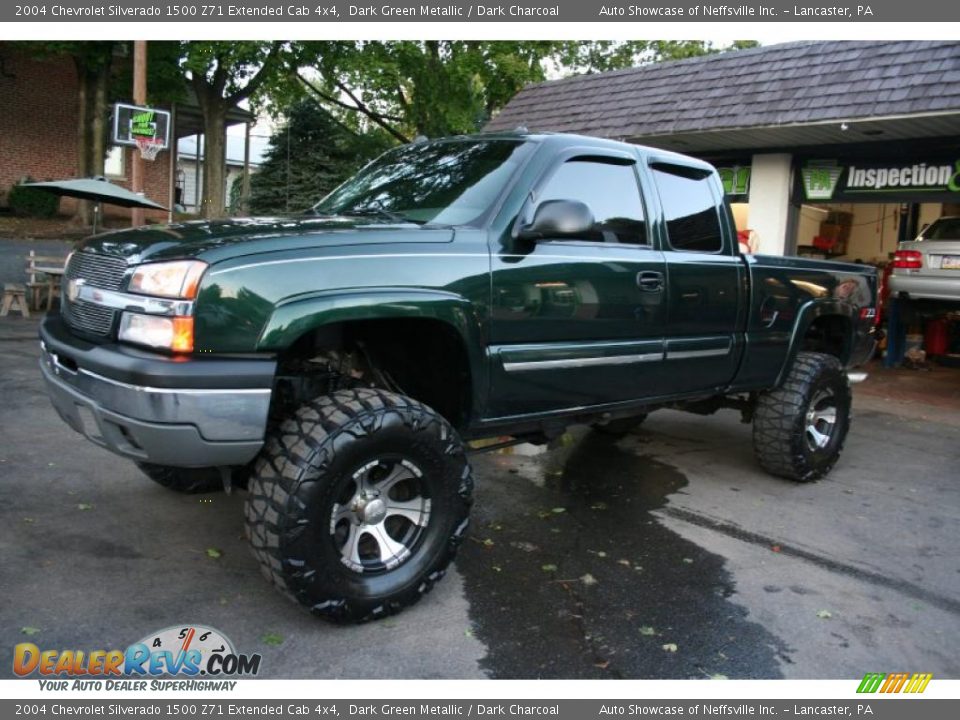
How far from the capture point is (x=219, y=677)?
282 cm

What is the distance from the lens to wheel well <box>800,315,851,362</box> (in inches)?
234

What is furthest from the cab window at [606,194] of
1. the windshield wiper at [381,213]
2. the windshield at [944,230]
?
the windshield at [944,230]

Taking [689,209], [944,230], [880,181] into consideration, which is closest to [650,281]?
[689,209]

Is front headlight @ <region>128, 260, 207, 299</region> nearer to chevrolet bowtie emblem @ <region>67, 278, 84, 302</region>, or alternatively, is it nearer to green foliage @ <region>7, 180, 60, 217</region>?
chevrolet bowtie emblem @ <region>67, 278, 84, 302</region>

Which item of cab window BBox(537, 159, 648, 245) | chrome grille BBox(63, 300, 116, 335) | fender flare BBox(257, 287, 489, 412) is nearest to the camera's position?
fender flare BBox(257, 287, 489, 412)

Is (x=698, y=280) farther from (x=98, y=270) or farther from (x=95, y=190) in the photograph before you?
(x=95, y=190)

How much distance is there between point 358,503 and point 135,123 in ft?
29.7

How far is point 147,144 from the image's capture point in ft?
34.8

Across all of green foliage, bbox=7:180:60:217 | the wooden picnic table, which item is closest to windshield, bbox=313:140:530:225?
the wooden picnic table

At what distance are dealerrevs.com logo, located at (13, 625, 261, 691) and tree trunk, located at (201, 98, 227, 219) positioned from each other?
18.1 m

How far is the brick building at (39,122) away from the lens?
20547mm

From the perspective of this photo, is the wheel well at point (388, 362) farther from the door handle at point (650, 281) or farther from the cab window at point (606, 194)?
the door handle at point (650, 281)

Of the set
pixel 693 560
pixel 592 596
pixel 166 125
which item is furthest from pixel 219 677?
pixel 166 125

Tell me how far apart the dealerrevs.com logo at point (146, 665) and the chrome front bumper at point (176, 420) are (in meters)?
0.73
